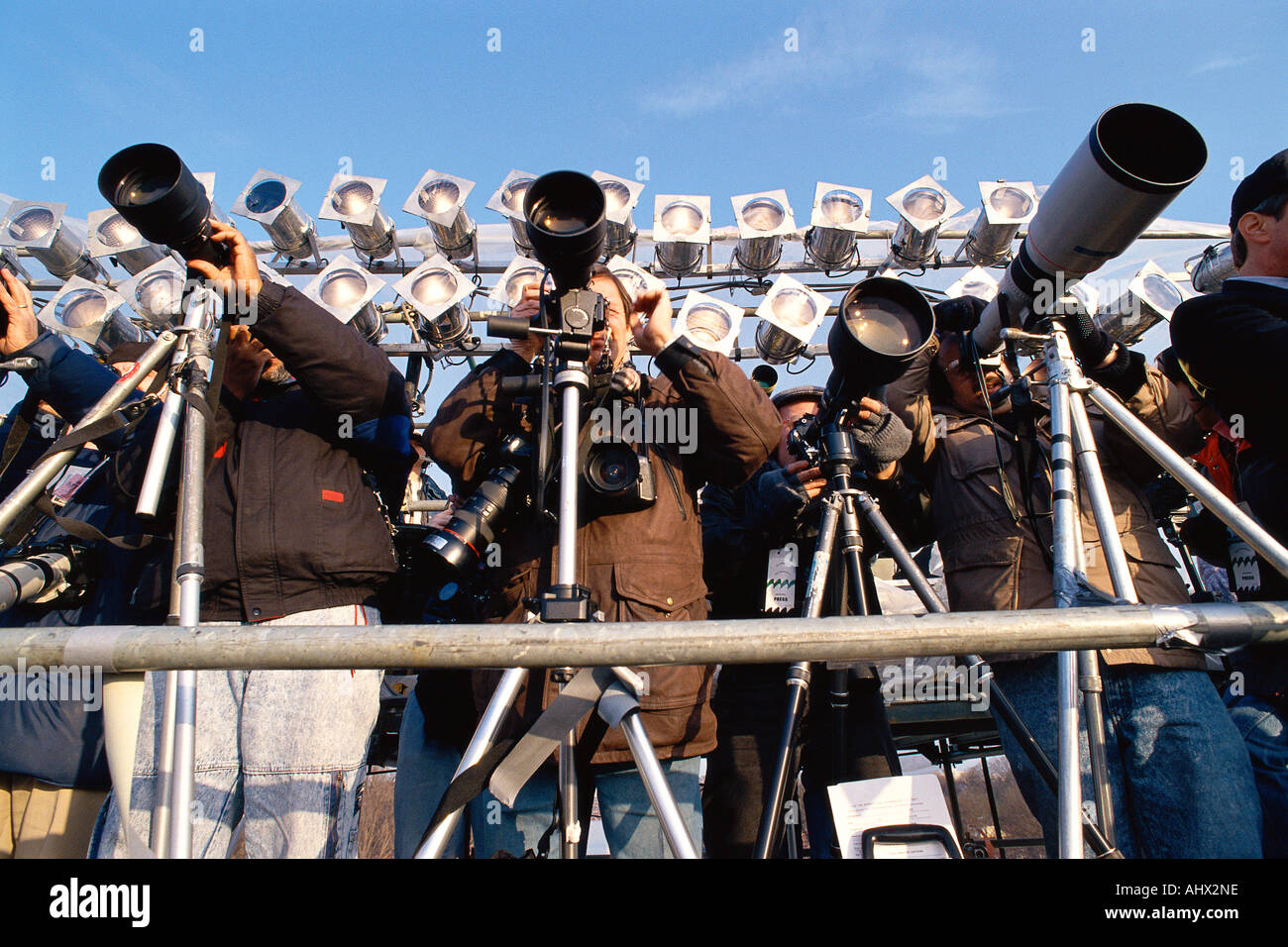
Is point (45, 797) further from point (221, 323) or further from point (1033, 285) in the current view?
point (1033, 285)

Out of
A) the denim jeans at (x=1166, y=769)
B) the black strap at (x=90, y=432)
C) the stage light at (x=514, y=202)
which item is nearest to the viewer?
the black strap at (x=90, y=432)

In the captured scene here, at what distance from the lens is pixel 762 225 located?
4477 millimetres

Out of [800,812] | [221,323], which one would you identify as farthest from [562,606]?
[800,812]

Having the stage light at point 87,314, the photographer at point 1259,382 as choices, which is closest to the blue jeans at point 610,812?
the photographer at point 1259,382

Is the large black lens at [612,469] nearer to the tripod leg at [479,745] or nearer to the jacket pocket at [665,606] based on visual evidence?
the jacket pocket at [665,606]

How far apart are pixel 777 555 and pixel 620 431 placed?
24.8 inches

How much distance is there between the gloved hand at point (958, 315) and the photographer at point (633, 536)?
1.91ft

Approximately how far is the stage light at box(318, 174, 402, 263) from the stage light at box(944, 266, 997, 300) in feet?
10.3

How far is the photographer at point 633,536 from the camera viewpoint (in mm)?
1593

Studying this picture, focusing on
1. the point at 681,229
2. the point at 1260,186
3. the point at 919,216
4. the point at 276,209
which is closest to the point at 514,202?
the point at 681,229

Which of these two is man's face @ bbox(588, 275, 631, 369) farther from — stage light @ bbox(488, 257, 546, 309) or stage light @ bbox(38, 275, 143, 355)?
stage light @ bbox(38, 275, 143, 355)

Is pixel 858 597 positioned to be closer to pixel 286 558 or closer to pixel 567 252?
pixel 567 252

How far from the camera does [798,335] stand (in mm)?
4285
